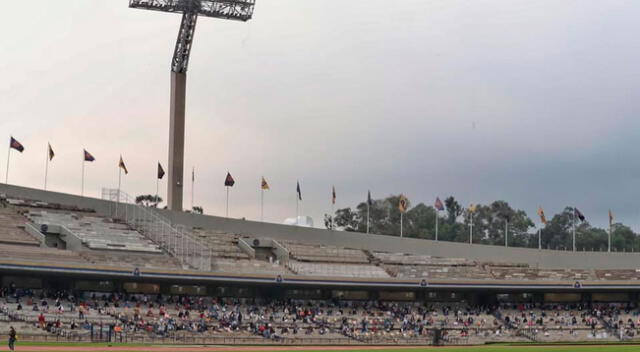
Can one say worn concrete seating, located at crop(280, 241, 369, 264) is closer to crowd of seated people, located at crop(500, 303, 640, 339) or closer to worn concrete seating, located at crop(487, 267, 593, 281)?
A: worn concrete seating, located at crop(487, 267, 593, 281)

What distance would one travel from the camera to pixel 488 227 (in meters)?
190

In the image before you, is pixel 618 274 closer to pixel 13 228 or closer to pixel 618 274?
pixel 618 274

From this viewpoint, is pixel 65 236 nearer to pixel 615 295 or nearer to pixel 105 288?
pixel 105 288

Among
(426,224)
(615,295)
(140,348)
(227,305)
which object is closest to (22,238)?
(227,305)

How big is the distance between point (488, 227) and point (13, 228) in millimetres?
127301

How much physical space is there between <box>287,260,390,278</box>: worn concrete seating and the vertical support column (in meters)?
15.0

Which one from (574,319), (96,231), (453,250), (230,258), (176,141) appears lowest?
(574,319)

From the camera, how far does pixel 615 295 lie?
96938mm

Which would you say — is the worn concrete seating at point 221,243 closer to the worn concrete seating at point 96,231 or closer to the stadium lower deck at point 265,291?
the stadium lower deck at point 265,291

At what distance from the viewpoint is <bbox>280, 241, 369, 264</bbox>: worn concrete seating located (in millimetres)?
94625

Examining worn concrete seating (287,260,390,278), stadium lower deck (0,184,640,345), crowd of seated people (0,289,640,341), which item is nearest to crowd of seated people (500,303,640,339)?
crowd of seated people (0,289,640,341)

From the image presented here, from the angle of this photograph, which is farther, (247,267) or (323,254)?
(323,254)

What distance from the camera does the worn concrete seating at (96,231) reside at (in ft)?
267

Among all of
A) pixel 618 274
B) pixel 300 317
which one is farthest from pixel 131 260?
pixel 618 274
